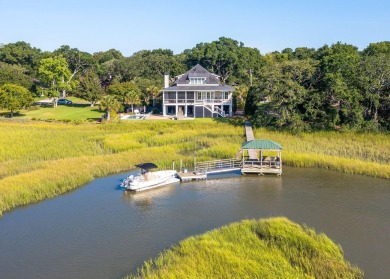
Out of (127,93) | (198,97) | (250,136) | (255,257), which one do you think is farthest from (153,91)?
(255,257)

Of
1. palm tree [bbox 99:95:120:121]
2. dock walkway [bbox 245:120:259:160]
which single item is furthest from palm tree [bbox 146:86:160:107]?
dock walkway [bbox 245:120:259:160]

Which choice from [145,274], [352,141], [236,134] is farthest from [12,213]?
[352,141]

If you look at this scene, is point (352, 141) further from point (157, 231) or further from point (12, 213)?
point (12, 213)

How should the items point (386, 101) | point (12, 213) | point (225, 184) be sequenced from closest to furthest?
point (12, 213)
point (225, 184)
point (386, 101)

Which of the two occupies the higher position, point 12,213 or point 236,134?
point 236,134

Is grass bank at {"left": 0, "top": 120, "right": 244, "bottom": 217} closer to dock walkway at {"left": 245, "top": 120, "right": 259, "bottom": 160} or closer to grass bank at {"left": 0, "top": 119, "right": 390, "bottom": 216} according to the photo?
grass bank at {"left": 0, "top": 119, "right": 390, "bottom": 216}
